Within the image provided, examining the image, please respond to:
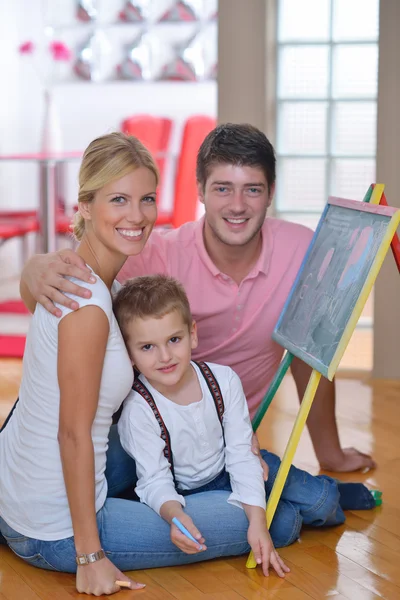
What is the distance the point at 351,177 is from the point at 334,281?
6.01ft

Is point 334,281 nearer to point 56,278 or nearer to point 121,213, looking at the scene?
point 121,213

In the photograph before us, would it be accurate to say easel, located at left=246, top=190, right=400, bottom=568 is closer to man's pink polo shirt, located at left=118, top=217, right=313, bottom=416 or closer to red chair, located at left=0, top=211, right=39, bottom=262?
man's pink polo shirt, located at left=118, top=217, right=313, bottom=416

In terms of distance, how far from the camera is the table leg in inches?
193

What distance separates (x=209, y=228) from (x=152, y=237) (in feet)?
0.53

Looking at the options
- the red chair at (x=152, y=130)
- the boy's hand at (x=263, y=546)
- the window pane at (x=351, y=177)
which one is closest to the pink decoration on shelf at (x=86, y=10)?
the red chair at (x=152, y=130)

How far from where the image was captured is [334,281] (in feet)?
7.23

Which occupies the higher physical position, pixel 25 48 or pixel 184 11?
pixel 184 11

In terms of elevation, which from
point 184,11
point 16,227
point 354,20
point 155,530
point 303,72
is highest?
point 184,11

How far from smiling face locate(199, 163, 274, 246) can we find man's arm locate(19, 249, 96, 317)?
510 mm

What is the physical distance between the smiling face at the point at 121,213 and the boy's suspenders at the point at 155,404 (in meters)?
0.31

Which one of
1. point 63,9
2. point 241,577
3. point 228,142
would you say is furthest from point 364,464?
point 63,9

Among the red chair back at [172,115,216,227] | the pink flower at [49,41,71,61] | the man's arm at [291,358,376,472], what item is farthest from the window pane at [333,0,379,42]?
the pink flower at [49,41,71,61]

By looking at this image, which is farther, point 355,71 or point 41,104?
point 41,104

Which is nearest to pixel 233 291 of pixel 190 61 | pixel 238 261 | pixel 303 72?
pixel 238 261
